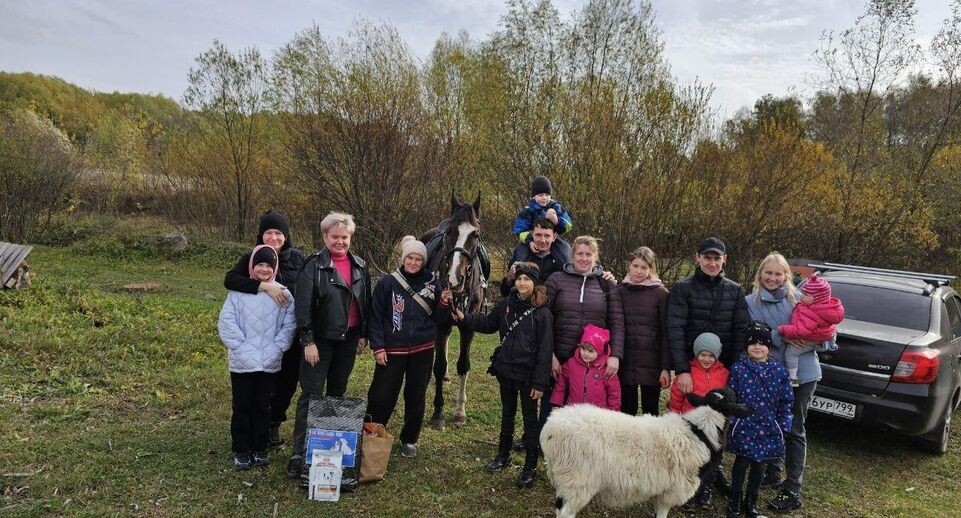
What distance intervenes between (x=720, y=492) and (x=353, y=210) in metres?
10.7

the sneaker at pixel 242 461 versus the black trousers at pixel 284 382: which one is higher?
the black trousers at pixel 284 382

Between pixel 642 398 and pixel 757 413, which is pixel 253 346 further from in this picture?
pixel 757 413

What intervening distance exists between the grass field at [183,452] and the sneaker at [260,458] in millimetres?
77

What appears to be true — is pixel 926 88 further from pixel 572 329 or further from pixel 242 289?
pixel 242 289

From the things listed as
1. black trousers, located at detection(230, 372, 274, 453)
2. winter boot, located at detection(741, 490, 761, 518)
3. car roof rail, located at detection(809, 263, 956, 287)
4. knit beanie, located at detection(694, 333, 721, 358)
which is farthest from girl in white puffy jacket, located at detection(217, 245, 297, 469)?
car roof rail, located at detection(809, 263, 956, 287)

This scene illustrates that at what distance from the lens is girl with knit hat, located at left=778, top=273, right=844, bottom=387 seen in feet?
11.7

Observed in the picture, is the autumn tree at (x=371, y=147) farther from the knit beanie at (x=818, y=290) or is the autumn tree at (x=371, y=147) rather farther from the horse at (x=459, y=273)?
the knit beanie at (x=818, y=290)

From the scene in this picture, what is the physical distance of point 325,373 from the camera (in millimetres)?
3846

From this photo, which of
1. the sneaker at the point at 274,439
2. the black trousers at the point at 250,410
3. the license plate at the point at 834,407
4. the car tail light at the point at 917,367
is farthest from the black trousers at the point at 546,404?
the car tail light at the point at 917,367


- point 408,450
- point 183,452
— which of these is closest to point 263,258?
point 183,452

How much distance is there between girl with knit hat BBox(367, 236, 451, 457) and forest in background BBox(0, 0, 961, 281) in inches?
296

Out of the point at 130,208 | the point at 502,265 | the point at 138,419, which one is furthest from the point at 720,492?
the point at 130,208

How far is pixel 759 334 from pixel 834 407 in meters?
2.09

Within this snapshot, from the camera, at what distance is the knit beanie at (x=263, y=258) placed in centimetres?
366
